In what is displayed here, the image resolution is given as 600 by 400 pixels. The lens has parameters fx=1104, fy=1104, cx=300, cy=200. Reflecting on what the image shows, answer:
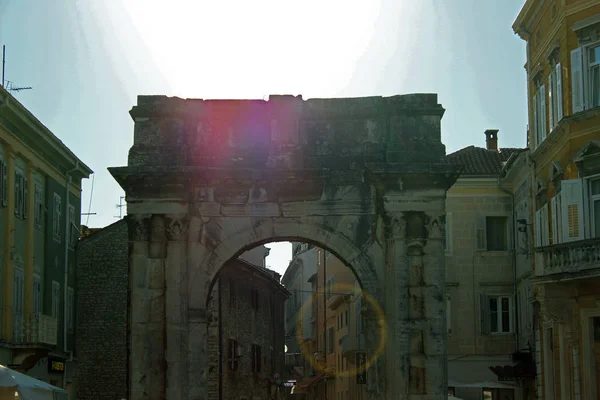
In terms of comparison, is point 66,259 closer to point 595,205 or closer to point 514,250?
point 514,250

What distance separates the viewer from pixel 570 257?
88.2 ft

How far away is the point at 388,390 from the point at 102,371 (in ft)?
58.1

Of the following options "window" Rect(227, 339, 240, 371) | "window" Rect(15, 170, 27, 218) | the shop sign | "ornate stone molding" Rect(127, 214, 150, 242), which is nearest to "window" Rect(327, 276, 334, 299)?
"window" Rect(227, 339, 240, 371)

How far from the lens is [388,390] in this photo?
24.9 meters

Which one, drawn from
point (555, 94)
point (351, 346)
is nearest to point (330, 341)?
point (351, 346)

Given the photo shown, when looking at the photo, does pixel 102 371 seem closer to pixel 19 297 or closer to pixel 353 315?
pixel 19 297

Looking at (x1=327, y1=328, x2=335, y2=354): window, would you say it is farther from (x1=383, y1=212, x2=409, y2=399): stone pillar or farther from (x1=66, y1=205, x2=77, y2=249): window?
(x1=383, y1=212, x2=409, y2=399): stone pillar

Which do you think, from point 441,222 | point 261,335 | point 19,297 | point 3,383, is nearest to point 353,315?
point 261,335

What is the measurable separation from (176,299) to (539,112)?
12867 millimetres

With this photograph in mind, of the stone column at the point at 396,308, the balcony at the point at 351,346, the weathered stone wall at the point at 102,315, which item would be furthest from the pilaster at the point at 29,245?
the balcony at the point at 351,346

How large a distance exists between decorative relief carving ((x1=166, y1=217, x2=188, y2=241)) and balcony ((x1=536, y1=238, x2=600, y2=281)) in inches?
356

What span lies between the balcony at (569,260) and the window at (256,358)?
21.0 meters

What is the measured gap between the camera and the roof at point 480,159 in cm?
3903

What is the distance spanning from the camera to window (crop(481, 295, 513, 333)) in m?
38.5
